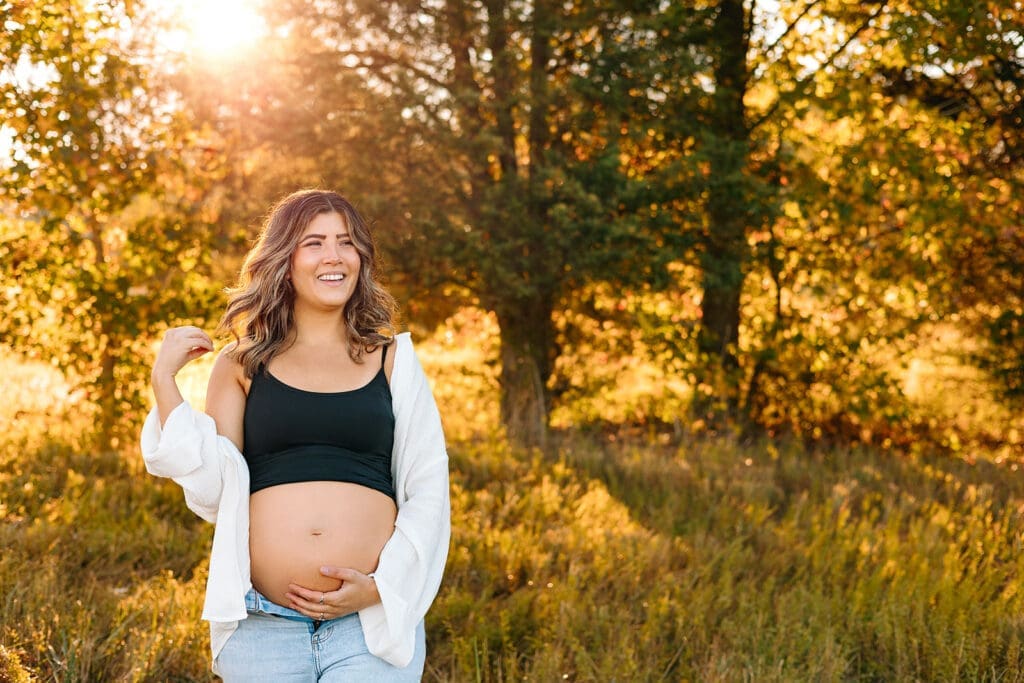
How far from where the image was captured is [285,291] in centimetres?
310

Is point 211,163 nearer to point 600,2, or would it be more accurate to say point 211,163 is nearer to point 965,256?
point 600,2

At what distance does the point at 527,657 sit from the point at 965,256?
727 centimetres

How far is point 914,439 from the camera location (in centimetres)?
1035

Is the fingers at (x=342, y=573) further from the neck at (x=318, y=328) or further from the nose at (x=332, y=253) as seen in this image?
the nose at (x=332, y=253)

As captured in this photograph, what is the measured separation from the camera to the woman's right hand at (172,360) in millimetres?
2637

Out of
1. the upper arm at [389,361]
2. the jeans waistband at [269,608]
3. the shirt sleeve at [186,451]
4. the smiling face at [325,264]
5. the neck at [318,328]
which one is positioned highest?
the smiling face at [325,264]

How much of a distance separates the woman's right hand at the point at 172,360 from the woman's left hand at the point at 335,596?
2.10 feet

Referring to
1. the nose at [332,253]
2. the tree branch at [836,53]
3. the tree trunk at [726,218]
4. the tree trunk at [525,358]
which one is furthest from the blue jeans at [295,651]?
the tree branch at [836,53]

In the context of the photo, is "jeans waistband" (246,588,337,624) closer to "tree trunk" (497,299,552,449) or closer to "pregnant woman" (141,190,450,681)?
"pregnant woman" (141,190,450,681)

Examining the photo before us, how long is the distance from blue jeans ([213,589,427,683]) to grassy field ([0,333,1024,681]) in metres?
1.23

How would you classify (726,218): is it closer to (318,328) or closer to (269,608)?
(318,328)

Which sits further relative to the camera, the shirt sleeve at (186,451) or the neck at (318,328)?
the neck at (318,328)

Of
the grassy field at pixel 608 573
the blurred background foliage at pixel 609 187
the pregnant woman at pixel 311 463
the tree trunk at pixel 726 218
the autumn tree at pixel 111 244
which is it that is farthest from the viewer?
the tree trunk at pixel 726 218

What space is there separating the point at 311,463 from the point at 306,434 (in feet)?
0.30
